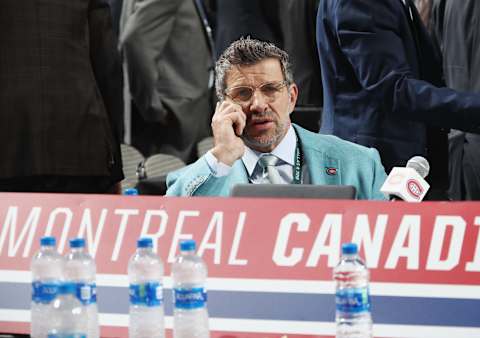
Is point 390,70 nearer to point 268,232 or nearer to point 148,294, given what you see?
point 268,232

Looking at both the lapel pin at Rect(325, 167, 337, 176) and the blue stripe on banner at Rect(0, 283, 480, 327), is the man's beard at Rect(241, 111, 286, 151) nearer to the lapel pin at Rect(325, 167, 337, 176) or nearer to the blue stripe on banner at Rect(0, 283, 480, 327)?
the lapel pin at Rect(325, 167, 337, 176)

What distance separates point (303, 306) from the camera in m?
2.31

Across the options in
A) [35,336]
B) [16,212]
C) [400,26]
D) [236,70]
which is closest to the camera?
[35,336]

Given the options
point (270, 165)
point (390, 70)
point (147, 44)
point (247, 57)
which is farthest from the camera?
point (147, 44)

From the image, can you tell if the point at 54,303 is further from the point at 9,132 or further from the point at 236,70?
the point at 9,132

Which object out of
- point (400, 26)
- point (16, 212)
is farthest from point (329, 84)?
point (16, 212)

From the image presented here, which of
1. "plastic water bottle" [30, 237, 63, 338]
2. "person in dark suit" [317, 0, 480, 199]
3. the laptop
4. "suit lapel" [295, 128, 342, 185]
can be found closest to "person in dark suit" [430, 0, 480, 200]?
"person in dark suit" [317, 0, 480, 199]

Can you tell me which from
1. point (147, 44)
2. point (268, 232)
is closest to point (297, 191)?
point (268, 232)

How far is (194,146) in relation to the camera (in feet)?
16.9

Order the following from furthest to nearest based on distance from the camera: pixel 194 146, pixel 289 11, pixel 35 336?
pixel 194 146
pixel 289 11
pixel 35 336

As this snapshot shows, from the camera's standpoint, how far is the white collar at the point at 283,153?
11.0 feet

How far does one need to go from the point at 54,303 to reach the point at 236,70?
1.38m

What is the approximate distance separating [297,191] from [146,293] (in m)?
0.50

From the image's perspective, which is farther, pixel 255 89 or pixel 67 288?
pixel 255 89
